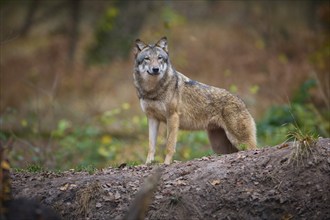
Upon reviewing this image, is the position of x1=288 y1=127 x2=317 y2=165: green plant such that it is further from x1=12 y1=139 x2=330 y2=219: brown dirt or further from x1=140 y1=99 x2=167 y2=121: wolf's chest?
x1=140 y1=99 x2=167 y2=121: wolf's chest

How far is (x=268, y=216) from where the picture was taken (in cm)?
766

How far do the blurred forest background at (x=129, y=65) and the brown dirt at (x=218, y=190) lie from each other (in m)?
4.66

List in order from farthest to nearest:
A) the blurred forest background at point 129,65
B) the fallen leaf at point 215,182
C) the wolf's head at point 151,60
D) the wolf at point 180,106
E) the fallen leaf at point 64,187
Answer: 1. the blurred forest background at point 129,65
2. the wolf at point 180,106
3. the wolf's head at point 151,60
4. the fallen leaf at point 64,187
5. the fallen leaf at point 215,182

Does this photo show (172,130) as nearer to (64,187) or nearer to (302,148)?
(64,187)

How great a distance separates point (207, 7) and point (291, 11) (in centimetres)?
355

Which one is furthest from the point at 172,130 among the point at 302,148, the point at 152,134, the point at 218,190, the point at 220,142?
the point at 302,148

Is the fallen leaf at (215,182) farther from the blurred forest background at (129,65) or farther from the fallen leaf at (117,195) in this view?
the blurred forest background at (129,65)

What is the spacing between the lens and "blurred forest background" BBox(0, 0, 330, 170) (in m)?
15.1

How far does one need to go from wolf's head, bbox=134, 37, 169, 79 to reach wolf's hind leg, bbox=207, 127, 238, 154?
1499mm

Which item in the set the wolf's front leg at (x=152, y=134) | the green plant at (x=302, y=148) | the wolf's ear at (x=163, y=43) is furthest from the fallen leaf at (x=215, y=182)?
the wolf's ear at (x=163, y=43)

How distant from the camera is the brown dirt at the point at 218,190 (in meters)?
7.66

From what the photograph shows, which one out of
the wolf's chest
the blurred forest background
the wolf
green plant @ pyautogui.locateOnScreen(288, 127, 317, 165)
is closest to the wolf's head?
the wolf

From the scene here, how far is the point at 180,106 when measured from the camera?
9641mm

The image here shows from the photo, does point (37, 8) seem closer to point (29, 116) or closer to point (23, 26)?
point (23, 26)
